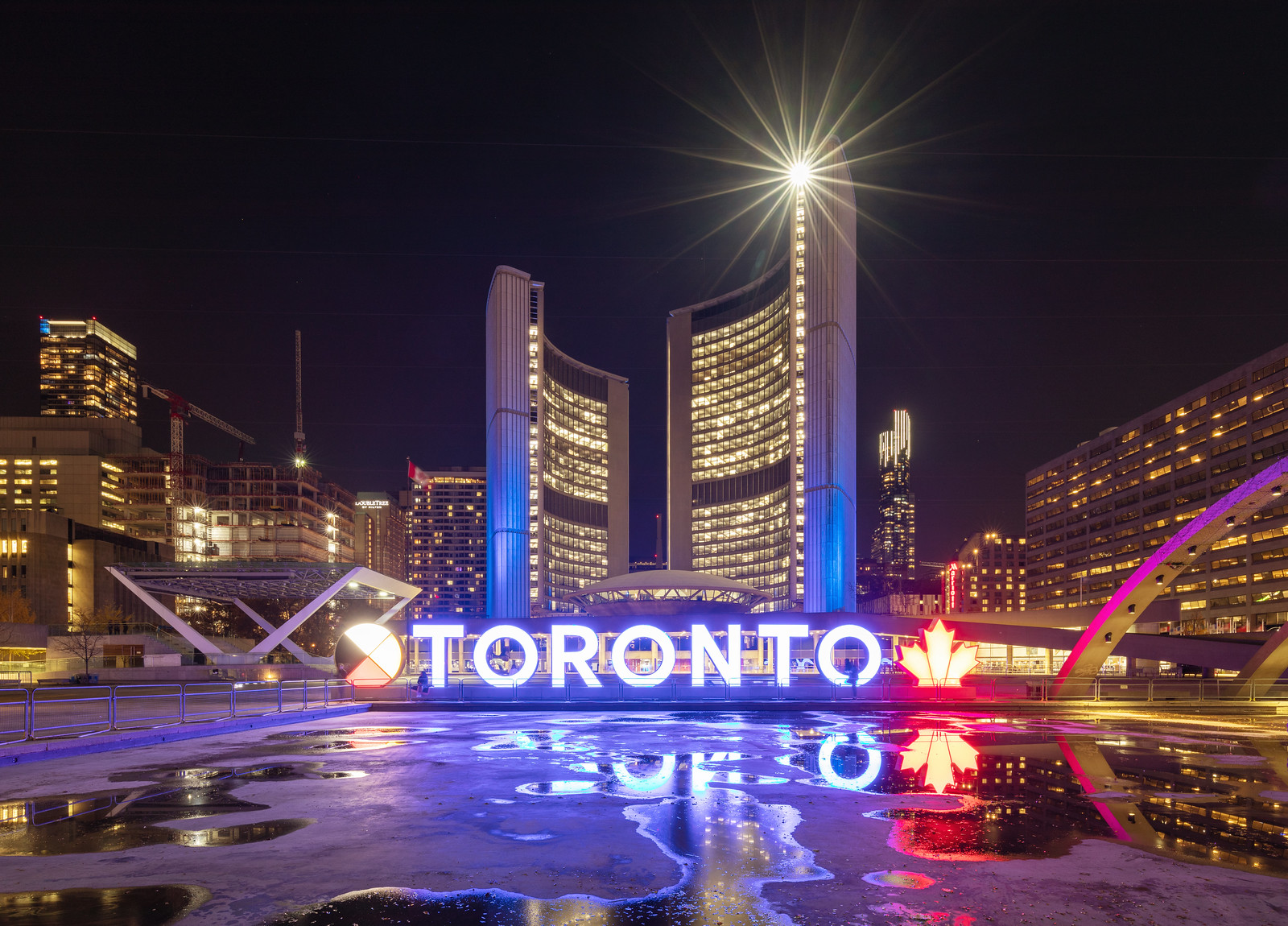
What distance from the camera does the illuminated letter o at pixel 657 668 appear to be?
35219 millimetres

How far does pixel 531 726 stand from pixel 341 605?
11713 centimetres

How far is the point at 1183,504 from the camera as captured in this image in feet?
466

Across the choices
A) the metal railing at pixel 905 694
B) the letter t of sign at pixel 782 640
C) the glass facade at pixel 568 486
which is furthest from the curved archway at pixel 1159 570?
the glass facade at pixel 568 486

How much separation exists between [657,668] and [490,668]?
7597 millimetres

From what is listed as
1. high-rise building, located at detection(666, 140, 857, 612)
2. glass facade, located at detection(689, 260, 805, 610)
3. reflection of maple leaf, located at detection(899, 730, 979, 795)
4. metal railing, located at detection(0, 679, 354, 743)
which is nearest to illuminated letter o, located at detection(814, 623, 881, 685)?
reflection of maple leaf, located at detection(899, 730, 979, 795)

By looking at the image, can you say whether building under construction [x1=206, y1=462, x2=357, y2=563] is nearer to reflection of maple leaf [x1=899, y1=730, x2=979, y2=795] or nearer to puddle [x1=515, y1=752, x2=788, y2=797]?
reflection of maple leaf [x1=899, y1=730, x2=979, y2=795]

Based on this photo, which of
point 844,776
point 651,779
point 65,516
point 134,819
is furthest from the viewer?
point 65,516

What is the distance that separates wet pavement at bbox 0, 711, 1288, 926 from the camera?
8.14 meters

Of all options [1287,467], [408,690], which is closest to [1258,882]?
[1287,467]

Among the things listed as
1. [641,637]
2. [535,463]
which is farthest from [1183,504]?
[641,637]

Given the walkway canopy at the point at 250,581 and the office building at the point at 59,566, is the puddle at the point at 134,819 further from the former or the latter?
the office building at the point at 59,566

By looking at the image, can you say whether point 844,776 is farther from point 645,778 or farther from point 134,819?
point 134,819

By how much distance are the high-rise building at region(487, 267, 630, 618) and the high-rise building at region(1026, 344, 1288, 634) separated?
309 feet

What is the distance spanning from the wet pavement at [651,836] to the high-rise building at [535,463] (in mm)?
107980
